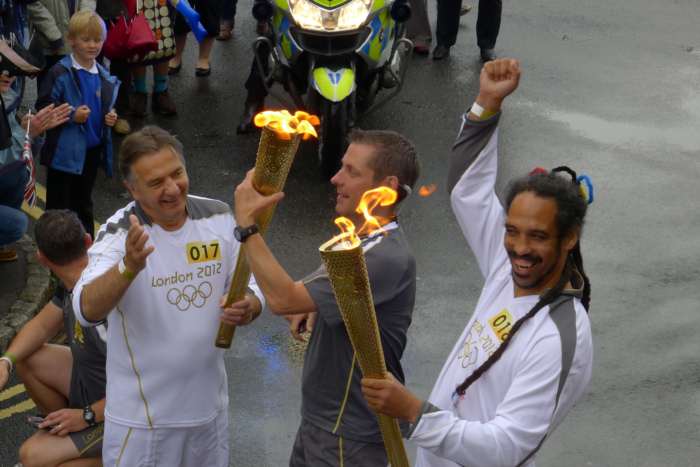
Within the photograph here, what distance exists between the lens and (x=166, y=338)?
4.79 metres

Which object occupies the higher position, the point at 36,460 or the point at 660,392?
the point at 36,460

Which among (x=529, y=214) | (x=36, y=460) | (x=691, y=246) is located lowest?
(x=691, y=246)

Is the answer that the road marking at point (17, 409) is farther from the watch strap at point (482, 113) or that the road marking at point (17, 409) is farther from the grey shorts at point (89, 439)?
the watch strap at point (482, 113)

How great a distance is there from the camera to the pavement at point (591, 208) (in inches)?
273

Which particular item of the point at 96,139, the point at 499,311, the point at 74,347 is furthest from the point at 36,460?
the point at 96,139

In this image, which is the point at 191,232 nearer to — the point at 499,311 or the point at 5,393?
the point at 499,311

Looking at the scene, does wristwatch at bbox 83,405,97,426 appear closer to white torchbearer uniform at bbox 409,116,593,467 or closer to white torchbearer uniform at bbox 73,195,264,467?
white torchbearer uniform at bbox 73,195,264,467

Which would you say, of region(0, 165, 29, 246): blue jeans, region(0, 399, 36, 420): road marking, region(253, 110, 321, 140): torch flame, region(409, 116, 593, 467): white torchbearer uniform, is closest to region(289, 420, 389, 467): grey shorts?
region(409, 116, 593, 467): white torchbearer uniform

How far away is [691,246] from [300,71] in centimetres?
351

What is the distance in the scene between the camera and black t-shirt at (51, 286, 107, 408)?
531 cm

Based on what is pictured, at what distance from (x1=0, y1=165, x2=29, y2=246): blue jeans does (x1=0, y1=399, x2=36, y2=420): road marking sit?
1.30m

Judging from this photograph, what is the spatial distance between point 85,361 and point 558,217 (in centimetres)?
246

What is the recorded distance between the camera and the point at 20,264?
8062mm

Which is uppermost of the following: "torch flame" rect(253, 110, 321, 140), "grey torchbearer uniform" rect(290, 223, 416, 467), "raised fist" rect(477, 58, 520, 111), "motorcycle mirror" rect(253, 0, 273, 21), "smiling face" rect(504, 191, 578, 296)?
"raised fist" rect(477, 58, 520, 111)
